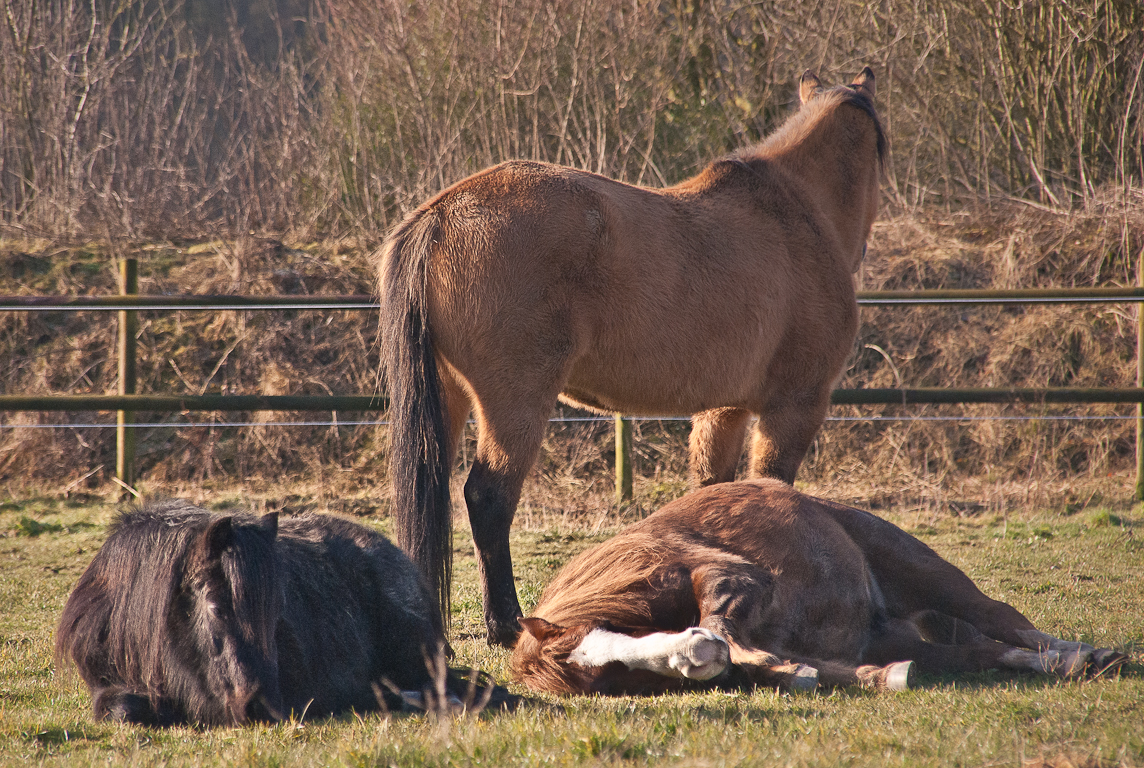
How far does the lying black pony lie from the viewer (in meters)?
2.53

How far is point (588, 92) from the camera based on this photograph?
10.1m

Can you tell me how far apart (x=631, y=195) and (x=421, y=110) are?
249 inches

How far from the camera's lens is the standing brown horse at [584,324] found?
156 inches

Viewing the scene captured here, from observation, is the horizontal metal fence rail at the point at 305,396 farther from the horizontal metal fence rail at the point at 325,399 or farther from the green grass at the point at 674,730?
the green grass at the point at 674,730

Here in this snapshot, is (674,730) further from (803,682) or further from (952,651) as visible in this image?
(952,651)

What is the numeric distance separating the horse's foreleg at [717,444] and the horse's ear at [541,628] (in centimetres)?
223

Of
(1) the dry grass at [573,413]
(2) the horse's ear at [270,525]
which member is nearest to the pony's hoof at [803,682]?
(2) the horse's ear at [270,525]

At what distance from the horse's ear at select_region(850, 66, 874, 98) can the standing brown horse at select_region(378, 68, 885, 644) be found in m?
1.25

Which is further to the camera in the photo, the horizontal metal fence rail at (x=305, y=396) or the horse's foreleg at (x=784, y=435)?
the horizontal metal fence rail at (x=305, y=396)

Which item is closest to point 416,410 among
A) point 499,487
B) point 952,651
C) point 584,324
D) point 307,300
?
point 499,487

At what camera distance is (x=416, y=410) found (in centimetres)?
396

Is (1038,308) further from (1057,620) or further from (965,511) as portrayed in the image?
(1057,620)

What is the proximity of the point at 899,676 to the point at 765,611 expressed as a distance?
0.46m

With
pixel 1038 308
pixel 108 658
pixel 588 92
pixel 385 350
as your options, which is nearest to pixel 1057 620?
pixel 385 350
